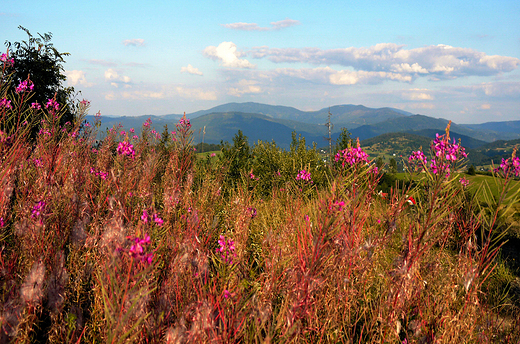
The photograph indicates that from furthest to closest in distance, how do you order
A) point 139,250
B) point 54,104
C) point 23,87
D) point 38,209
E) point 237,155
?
point 237,155
point 54,104
point 23,87
point 38,209
point 139,250

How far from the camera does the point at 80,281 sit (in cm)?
212

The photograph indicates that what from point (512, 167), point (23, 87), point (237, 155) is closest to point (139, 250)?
point (512, 167)

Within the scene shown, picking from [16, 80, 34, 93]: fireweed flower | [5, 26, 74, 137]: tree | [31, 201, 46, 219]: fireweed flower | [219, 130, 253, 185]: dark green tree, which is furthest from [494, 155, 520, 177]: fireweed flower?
[5, 26, 74, 137]: tree

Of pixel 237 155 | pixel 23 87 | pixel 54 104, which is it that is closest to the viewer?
pixel 23 87

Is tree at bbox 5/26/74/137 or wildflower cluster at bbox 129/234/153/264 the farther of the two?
tree at bbox 5/26/74/137

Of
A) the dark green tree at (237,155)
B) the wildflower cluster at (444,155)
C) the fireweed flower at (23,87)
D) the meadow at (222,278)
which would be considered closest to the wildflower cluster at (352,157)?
the meadow at (222,278)

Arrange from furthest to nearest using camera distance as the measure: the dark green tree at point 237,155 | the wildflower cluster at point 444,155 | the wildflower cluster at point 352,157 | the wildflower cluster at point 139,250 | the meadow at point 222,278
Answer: the dark green tree at point 237,155 < the wildflower cluster at point 352,157 < the wildflower cluster at point 444,155 < the meadow at point 222,278 < the wildflower cluster at point 139,250

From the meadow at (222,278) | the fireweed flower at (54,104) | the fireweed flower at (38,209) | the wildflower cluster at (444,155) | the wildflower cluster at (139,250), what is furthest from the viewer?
the fireweed flower at (54,104)

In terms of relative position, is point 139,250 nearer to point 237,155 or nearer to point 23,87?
point 23,87

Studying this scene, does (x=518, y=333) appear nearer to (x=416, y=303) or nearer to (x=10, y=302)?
(x=416, y=303)

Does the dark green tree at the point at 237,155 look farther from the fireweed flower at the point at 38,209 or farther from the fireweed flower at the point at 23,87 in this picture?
the fireweed flower at the point at 38,209

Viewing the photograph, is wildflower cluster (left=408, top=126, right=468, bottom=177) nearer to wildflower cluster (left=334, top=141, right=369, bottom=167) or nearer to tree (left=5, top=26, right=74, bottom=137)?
wildflower cluster (left=334, top=141, right=369, bottom=167)

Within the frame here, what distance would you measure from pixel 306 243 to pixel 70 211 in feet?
6.82

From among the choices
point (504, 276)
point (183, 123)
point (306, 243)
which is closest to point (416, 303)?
point (306, 243)
